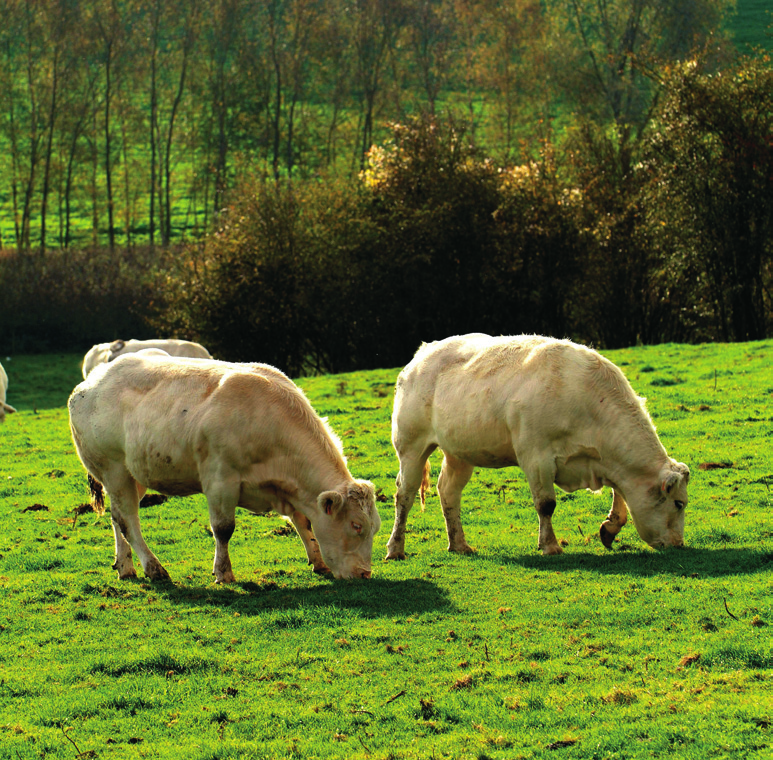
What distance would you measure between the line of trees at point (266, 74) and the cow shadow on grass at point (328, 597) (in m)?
51.5

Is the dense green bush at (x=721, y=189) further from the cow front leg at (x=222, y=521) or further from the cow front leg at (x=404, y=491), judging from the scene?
the cow front leg at (x=222, y=521)

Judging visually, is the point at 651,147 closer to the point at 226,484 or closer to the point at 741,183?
the point at 741,183

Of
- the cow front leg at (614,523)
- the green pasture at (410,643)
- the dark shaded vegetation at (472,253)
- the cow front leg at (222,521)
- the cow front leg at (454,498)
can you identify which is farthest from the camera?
the dark shaded vegetation at (472,253)

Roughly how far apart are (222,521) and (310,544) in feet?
3.85

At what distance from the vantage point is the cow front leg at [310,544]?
11.2 metres

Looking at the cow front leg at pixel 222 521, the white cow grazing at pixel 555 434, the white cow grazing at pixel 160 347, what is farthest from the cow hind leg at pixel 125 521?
the white cow grazing at pixel 160 347

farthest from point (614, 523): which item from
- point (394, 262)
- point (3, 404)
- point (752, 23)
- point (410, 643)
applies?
point (752, 23)

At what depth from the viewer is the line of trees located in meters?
60.5

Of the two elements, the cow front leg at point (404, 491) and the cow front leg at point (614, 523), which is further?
the cow front leg at point (404, 491)

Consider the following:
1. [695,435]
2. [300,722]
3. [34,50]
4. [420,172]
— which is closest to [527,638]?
[300,722]

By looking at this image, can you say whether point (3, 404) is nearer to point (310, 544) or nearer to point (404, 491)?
point (404, 491)

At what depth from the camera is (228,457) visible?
10.7 metres

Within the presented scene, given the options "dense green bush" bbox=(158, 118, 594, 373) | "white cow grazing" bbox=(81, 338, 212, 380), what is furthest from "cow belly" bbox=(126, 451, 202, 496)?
"dense green bush" bbox=(158, 118, 594, 373)

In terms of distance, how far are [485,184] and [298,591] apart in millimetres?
30071
